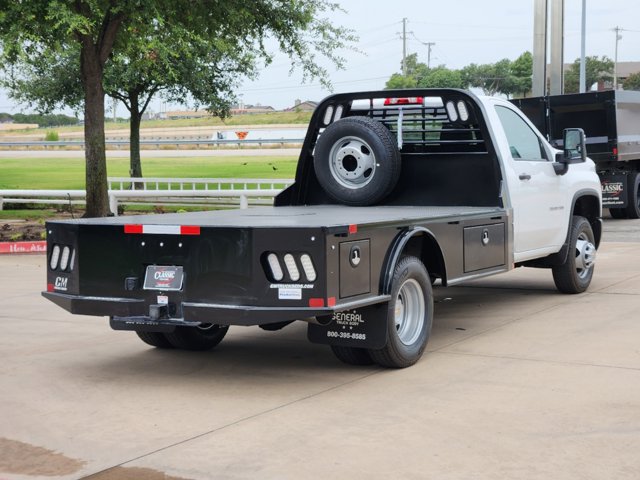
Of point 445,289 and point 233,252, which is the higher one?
point 233,252

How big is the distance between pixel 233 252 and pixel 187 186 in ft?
107

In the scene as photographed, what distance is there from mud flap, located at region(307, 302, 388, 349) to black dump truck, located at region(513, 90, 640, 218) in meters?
14.6

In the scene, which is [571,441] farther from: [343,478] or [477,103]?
[477,103]

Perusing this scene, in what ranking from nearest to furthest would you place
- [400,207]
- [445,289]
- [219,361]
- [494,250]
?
1. [219,361]
2. [494,250]
3. [400,207]
4. [445,289]

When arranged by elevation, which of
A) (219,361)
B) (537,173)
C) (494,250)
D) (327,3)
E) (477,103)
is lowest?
(219,361)

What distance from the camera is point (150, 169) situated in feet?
189

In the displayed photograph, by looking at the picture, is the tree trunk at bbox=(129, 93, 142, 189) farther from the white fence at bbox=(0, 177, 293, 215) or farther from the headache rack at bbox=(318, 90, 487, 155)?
the headache rack at bbox=(318, 90, 487, 155)

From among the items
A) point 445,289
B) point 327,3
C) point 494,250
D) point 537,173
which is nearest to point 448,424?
point 494,250

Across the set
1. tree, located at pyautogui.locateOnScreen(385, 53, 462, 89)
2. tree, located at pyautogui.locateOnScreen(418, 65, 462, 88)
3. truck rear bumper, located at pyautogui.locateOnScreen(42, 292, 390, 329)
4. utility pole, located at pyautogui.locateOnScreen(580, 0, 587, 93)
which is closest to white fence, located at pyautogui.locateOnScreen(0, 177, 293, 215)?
truck rear bumper, located at pyautogui.locateOnScreen(42, 292, 390, 329)

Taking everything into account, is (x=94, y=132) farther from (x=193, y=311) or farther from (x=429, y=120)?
(x=193, y=311)

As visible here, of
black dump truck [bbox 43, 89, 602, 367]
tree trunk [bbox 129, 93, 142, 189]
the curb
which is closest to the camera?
black dump truck [bbox 43, 89, 602, 367]

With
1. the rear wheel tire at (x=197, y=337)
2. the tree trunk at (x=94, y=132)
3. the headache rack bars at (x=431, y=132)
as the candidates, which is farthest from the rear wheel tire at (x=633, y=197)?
the rear wheel tire at (x=197, y=337)

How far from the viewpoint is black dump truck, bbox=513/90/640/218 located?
835 inches

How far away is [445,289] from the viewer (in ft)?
39.2
